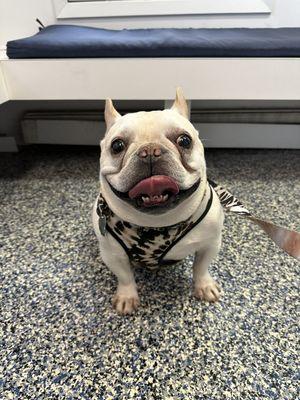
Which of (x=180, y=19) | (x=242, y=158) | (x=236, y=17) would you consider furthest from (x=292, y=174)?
(x=180, y=19)

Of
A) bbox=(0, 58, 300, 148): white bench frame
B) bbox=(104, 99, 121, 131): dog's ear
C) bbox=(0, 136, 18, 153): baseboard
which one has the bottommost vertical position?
bbox=(0, 136, 18, 153): baseboard

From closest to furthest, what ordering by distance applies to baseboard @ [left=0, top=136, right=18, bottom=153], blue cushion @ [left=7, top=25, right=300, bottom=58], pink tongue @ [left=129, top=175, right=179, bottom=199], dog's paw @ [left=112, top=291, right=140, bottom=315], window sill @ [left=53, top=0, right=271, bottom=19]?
1. pink tongue @ [left=129, top=175, right=179, bottom=199]
2. dog's paw @ [left=112, top=291, right=140, bottom=315]
3. blue cushion @ [left=7, top=25, right=300, bottom=58]
4. window sill @ [left=53, top=0, right=271, bottom=19]
5. baseboard @ [left=0, top=136, right=18, bottom=153]

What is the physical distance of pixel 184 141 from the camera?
543 mm

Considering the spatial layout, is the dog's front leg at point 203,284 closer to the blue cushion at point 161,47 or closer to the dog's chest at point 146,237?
the dog's chest at point 146,237

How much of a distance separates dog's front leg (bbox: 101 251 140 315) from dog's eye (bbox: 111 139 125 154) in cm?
23

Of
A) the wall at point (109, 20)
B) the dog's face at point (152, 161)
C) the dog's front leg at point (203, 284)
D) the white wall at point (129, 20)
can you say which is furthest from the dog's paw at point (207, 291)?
the white wall at point (129, 20)

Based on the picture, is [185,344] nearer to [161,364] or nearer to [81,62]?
[161,364]

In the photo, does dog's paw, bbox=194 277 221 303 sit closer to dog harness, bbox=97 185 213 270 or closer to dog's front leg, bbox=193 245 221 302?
dog's front leg, bbox=193 245 221 302

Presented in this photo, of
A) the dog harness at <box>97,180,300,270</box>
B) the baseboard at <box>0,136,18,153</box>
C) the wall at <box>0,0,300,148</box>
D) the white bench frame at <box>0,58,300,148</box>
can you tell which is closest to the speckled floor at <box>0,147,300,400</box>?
the dog harness at <box>97,180,300,270</box>

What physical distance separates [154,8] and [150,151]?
4.31 ft

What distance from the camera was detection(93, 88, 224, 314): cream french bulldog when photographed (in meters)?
0.50

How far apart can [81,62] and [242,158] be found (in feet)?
2.77

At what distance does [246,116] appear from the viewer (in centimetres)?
158

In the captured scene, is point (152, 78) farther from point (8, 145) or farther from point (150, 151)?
point (8, 145)
